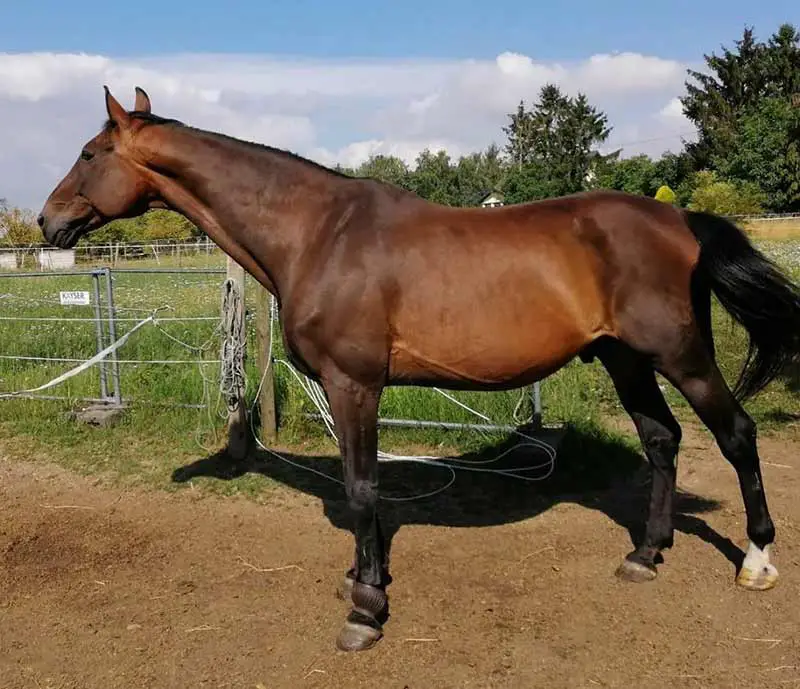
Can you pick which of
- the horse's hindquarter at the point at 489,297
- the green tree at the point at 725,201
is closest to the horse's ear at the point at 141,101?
the horse's hindquarter at the point at 489,297

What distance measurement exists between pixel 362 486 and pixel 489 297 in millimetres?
1101

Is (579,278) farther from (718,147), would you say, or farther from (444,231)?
(718,147)

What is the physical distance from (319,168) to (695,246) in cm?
192

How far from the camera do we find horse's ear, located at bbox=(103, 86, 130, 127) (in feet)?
11.2

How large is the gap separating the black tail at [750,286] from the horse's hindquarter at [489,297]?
1.84 ft

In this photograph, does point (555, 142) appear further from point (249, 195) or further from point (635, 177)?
point (249, 195)

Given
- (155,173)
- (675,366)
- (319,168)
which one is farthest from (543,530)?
(155,173)

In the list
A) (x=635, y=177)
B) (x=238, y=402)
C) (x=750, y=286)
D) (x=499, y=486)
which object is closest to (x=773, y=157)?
(x=635, y=177)

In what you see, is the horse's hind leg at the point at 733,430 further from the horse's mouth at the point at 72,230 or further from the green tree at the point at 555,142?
the green tree at the point at 555,142

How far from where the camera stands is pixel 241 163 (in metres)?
3.51

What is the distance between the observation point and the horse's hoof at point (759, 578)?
3.57 metres

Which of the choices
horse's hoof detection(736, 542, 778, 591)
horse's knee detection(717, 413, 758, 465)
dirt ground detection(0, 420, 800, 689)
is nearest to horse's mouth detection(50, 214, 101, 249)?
dirt ground detection(0, 420, 800, 689)

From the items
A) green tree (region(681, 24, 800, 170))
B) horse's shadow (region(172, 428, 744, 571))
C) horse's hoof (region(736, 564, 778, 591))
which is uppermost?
green tree (region(681, 24, 800, 170))

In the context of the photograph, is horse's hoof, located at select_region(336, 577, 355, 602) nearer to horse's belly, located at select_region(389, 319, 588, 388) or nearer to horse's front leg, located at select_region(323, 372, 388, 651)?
horse's front leg, located at select_region(323, 372, 388, 651)
